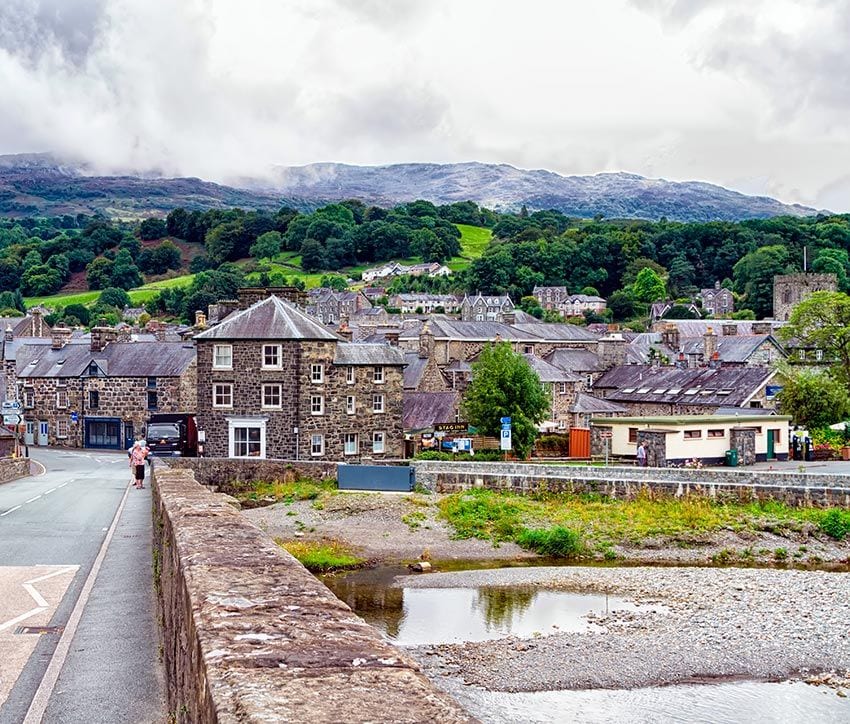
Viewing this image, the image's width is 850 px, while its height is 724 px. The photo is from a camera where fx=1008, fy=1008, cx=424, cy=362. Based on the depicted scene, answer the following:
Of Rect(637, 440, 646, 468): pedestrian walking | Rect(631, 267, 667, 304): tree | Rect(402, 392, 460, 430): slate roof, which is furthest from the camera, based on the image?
Rect(631, 267, 667, 304): tree

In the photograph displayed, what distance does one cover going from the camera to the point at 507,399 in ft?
162

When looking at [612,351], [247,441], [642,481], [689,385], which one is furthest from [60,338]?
[642,481]

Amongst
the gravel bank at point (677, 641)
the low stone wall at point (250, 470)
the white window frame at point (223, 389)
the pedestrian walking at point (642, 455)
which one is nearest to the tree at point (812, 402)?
the pedestrian walking at point (642, 455)

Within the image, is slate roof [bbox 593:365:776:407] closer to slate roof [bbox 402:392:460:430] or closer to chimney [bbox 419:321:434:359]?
chimney [bbox 419:321:434:359]

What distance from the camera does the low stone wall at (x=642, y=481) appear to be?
36.1 metres

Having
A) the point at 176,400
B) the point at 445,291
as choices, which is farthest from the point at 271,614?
the point at 445,291

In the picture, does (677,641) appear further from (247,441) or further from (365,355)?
(247,441)

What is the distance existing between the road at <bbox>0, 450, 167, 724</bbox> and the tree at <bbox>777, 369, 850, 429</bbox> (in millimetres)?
37999

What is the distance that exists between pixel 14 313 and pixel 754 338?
11165 cm

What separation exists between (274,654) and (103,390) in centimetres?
5682

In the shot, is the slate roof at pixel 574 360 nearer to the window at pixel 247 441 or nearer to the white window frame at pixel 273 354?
the white window frame at pixel 273 354

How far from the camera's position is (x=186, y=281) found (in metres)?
183

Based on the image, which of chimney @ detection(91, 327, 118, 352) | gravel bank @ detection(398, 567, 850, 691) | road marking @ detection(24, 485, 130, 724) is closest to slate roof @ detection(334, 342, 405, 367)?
chimney @ detection(91, 327, 118, 352)

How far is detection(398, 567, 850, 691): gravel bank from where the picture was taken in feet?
62.9
